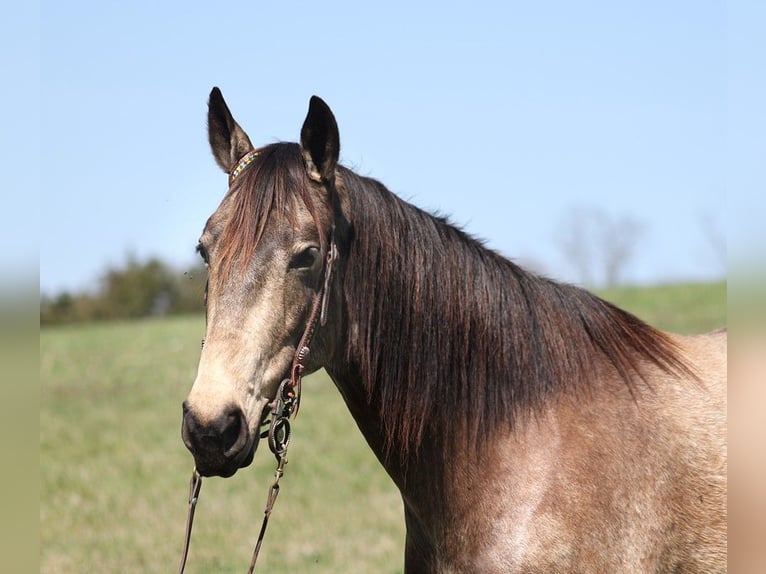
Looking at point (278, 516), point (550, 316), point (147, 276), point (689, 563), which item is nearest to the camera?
point (689, 563)

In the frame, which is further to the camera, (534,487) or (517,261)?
(517,261)

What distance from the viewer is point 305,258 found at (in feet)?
10.5

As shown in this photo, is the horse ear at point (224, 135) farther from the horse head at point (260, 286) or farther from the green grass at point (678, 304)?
the green grass at point (678, 304)

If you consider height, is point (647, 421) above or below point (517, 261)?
below

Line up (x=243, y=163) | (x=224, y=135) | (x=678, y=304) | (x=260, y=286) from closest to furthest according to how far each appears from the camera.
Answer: (x=260, y=286), (x=243, y=163), (x=224, y=135), (x=678, y=304)

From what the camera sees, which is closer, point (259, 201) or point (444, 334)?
point (259, 201)

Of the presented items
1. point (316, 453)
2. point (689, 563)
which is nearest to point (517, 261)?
point (689, 563)

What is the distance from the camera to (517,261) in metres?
3.95

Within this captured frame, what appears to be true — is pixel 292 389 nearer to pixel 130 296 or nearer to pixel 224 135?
pixel 224 135

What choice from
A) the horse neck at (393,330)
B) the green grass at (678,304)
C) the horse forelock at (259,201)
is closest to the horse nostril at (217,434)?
the horse forelock at (259,201)

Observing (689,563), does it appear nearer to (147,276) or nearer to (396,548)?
(396,548)

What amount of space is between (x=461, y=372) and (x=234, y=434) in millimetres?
1079

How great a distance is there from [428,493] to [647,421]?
97cm

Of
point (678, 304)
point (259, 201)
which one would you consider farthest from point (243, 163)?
point (678, 304)
